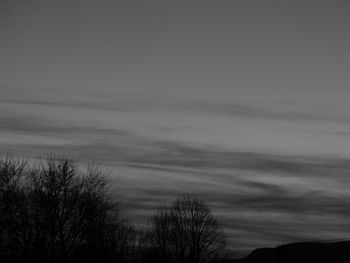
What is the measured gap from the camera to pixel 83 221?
228ft

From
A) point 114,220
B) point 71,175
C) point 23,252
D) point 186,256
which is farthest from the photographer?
point 186,256

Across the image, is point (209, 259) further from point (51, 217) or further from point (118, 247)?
point (51, 217)

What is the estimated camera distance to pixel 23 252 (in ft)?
215

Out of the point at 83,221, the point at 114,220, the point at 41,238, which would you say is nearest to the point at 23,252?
the point at 41,238

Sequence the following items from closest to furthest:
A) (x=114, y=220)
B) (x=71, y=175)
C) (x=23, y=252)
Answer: (x=23, y=252)
(x=71, y=175)
(x=114, y=220)

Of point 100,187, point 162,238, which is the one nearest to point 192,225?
point 162,238

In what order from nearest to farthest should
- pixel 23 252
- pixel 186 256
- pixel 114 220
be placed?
pixel 23 252, pixel 114 220, pixel 186 256

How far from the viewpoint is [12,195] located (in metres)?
67.1

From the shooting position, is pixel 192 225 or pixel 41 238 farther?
pixel 192 225

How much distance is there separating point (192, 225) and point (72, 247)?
132 feet

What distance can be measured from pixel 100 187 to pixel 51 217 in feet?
Result: 27.1

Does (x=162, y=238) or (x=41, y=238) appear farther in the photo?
(x=162, y=238)

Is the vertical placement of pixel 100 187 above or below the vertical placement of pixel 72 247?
above

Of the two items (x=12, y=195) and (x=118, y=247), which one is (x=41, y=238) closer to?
(x=12, y=195)
